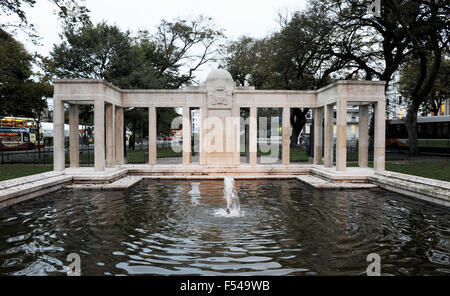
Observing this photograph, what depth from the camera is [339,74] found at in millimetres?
37219

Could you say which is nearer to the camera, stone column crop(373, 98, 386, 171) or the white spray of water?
the white spray of water

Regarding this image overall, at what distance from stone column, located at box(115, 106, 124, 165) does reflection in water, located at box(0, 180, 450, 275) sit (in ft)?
25.1

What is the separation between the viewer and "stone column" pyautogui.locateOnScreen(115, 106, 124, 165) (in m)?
19.8

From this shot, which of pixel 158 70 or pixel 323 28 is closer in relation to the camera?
pixel 323 28

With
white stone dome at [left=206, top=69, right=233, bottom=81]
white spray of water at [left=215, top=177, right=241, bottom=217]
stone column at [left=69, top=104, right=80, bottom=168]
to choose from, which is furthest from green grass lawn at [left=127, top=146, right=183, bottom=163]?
white spray of water at [left=215, top=177, right=241, bottom=217]

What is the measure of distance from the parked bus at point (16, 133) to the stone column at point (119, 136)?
Answer: 1006 inches

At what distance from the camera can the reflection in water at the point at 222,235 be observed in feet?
18.7

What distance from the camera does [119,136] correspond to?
19797mm

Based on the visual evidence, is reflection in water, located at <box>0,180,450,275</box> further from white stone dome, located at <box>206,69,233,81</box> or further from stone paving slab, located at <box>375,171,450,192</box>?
white stone dome, located at <box>206,69,233,81</box>

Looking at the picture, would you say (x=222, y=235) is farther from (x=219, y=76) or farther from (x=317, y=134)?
(x=317, y=134)

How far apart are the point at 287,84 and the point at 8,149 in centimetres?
3390
